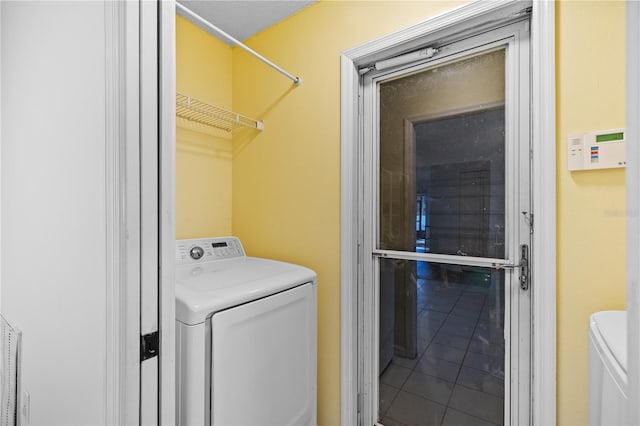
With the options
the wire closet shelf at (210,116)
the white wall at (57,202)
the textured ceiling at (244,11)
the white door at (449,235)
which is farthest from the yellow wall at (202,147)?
the white door at (449,235)

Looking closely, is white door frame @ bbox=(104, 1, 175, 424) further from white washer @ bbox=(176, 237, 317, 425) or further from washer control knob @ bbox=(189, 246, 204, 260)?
washer control knob @ bbox=(189, 246, 204, 260)

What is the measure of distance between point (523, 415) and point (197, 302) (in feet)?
4.64

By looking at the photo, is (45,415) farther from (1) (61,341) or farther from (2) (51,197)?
(2) (51,197)

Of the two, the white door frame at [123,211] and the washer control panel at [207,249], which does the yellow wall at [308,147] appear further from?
the white door frame at [123,211]

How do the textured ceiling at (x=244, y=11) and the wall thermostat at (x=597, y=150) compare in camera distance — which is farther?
the textured ceiling at (x=244, y=11)

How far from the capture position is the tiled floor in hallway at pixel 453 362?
1338mm

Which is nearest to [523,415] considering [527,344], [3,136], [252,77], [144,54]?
[527,344]

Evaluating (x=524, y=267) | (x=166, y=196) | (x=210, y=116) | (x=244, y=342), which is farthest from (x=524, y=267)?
(x=210, y=116)

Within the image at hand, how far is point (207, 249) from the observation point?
1.77 metres

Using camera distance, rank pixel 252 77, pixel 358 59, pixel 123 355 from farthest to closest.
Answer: pixel 252 77, pixel 358 59, pixel 123 355

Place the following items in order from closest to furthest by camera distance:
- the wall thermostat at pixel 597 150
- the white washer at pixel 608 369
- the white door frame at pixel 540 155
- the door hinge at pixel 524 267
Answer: the white washer at pixel 608 369
the wall thermostat at pixel 597 150
the white door frame at pixel 540 155
the door hinge at pixel 524 267

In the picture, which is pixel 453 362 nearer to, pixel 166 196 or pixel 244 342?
pixel 244 342

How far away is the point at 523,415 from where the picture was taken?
4.11 ft

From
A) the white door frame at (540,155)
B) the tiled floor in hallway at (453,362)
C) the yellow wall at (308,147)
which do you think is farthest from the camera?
the yellow wall at (308,147)
